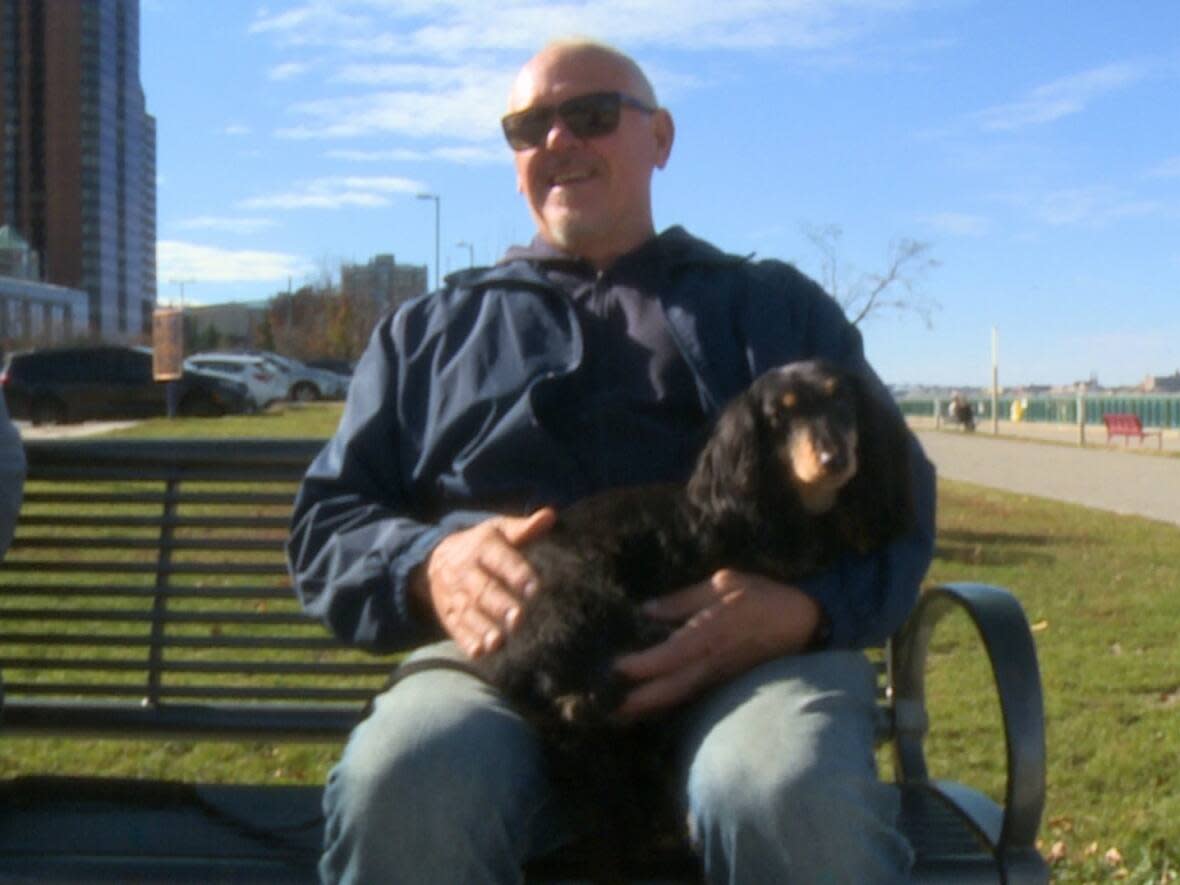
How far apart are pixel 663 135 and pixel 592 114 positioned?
0.29 m

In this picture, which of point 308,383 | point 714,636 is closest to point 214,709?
point 714,636

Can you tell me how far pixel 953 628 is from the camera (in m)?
7.34

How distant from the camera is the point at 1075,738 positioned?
521cm

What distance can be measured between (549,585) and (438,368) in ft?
2.41

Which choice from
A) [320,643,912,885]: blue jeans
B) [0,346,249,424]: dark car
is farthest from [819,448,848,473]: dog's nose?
[0,346,249,424]: dark car

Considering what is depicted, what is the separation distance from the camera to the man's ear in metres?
3.42

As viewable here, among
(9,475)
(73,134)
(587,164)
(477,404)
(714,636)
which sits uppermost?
(73,134)

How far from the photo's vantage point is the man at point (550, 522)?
2264 mm

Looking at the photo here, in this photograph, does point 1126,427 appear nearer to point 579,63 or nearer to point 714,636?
point 579,63

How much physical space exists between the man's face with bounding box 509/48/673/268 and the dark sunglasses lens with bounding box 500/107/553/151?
13mm

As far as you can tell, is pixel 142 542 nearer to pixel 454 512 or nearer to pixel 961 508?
pixel 454 512

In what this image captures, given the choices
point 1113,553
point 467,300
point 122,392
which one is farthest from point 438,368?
point 122,392

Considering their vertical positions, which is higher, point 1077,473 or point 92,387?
point 92,387

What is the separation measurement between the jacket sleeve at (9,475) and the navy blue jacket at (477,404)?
55cm
